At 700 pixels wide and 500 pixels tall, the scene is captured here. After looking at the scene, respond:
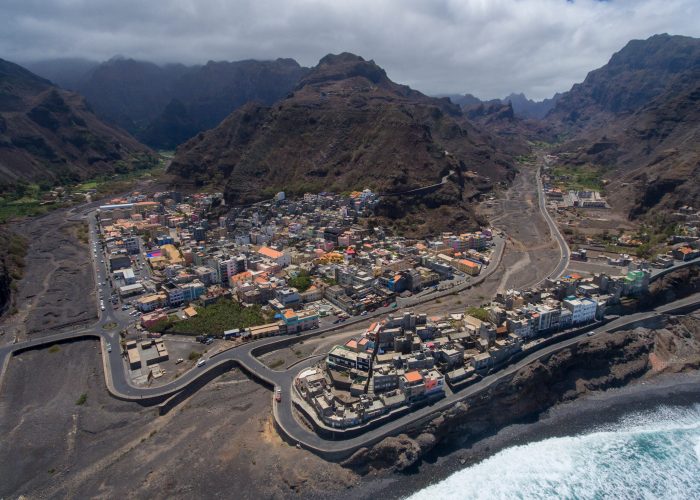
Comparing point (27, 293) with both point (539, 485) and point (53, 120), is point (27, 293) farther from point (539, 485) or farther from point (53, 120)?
point (53, 120)

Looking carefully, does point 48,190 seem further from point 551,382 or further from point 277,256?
point 551,382

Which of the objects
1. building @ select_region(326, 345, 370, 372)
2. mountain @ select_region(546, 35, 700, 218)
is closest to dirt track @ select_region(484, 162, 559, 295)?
mountain @ select_region(546, 35, 700, 218)

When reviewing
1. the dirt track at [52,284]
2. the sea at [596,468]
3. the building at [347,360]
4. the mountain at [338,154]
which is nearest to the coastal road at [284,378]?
the building at [347,360]

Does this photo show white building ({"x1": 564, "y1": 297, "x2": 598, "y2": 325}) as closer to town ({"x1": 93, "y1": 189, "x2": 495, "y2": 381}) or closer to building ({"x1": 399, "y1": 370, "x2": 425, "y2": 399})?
town ({"x1": 93, "y1": 189, "x2": 495, "y2": 381})

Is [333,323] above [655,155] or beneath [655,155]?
beneath

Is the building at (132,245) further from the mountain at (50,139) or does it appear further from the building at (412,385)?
the mountain at (50,139)

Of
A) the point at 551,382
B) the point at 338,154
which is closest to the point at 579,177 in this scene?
the point at 338,154

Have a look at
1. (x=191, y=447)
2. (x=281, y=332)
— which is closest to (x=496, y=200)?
(x=281, y=332)

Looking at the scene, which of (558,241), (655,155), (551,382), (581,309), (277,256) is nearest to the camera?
(551,382)
